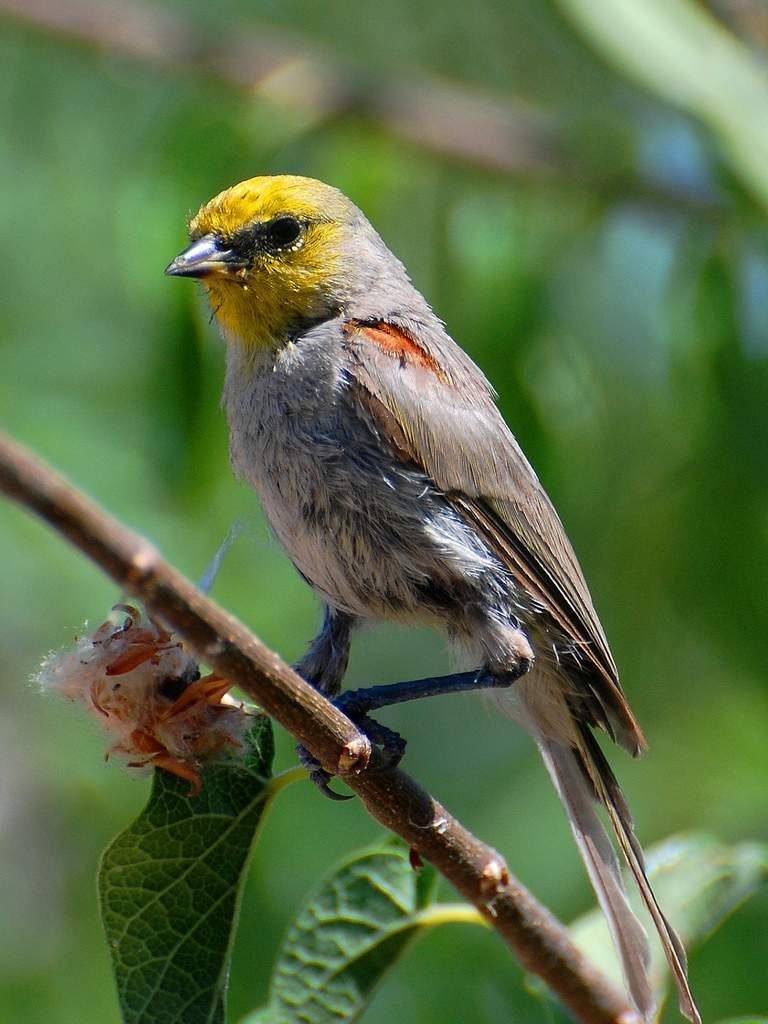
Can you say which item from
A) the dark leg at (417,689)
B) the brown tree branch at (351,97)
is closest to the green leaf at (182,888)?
the dark leg at (417,689)

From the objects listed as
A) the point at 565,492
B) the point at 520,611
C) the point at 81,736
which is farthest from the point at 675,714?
the point at 81,736

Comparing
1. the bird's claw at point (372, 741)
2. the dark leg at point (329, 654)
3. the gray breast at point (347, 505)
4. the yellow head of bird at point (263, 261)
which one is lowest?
the dark leg at point (329, 654)

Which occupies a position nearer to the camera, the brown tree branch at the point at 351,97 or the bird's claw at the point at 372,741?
the bird's claw at the point at 372,741

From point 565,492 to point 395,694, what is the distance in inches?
49.6

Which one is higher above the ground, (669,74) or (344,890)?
(669,74)

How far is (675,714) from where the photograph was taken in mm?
4859

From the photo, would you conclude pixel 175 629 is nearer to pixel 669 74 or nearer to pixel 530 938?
pixel 530 938

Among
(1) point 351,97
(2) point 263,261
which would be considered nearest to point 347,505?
(2) point 263,261

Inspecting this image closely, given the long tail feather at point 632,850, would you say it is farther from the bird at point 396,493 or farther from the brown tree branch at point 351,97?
the brown tree branch at point 351,97

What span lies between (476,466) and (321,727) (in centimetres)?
136

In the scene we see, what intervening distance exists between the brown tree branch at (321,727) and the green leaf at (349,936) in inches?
14.0

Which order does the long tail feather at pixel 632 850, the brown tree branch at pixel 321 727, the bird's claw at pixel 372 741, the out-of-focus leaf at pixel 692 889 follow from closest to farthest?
the brown tree branch at pixel 321 727 → the bird's claw at pixel 372 741 → the long tail feather at pixel 632 850 → the out-of-focus leaf at pixel 692 889

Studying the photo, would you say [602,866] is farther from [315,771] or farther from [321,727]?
[321,727]

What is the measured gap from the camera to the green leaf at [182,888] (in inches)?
101
